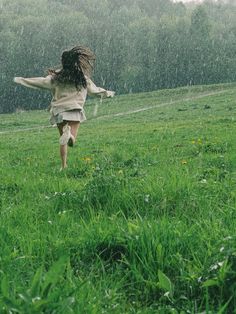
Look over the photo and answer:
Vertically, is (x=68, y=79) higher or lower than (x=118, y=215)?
higher

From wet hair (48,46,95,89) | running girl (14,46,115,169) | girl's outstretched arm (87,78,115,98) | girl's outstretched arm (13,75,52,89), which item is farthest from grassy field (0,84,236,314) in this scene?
girl's outstretched arm (87,78,115,98)

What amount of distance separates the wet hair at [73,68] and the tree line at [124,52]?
75.6 m

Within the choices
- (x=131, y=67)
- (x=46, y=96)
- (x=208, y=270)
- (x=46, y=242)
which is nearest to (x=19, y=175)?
(x=46, y=242)

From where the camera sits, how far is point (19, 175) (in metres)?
7.38

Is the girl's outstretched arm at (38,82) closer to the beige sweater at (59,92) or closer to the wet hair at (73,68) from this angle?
the beige sweater at (59,92)

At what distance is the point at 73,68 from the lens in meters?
9.55

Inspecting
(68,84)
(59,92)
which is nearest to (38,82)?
(59,92)

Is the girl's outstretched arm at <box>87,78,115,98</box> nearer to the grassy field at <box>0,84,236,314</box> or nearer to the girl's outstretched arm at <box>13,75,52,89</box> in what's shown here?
the girl's outstretched arm at <box>13,75,52,89</box>

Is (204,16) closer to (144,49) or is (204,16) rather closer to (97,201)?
(144,49)

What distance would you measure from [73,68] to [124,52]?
3403 inches

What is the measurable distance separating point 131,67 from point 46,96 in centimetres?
1774

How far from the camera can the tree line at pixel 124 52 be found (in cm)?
8900

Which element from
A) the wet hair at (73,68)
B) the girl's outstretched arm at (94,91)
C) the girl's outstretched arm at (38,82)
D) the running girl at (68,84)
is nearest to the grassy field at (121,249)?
the running girl at (68,84)

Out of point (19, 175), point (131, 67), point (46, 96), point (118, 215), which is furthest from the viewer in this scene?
point (131, 67)
